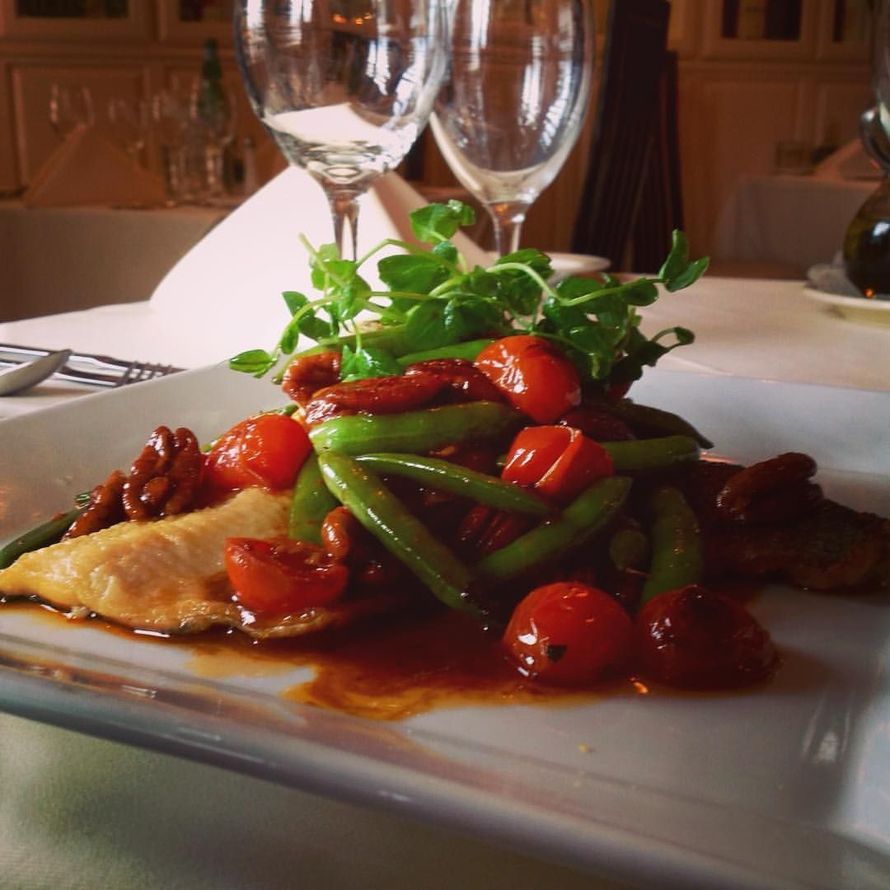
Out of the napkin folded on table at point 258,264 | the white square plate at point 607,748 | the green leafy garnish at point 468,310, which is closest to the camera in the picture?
the white square plate at point 607,748

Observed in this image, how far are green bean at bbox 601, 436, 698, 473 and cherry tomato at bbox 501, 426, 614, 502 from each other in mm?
62

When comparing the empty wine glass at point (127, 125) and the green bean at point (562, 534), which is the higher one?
the empty wine glass at point (127, 125)

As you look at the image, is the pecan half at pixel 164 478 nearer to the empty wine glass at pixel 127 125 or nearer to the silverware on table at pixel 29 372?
the silverware on table at pixel 29 372

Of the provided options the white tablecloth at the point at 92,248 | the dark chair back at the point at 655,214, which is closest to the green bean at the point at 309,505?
the white tablecloth at the point at 92,248

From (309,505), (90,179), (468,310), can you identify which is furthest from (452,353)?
(90,179)

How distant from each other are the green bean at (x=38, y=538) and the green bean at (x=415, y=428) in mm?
246

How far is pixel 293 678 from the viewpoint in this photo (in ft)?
2.54

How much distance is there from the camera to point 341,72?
1328 millimetres

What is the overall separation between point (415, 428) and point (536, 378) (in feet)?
0.41

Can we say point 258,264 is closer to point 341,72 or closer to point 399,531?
point 341,72

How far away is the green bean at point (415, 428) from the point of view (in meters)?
1.00

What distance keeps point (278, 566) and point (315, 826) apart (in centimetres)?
26

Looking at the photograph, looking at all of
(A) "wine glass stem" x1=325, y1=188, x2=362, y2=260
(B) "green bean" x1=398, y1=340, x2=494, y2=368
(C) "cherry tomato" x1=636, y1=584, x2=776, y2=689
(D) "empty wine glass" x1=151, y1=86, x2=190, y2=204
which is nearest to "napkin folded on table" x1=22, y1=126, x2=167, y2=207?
(D) "empty wine glass" x1=151, y1=86, x2=190, y2=204

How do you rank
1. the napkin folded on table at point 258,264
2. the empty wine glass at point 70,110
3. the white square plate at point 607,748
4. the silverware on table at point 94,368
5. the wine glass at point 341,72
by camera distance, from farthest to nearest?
1. the empty wine glass at point 70,110
2. the napkin folded on table at point 258,264
3. the silverware on table at point 94,368
4. the wine glass at point 341,72
5. the white square plate at point 607,748
